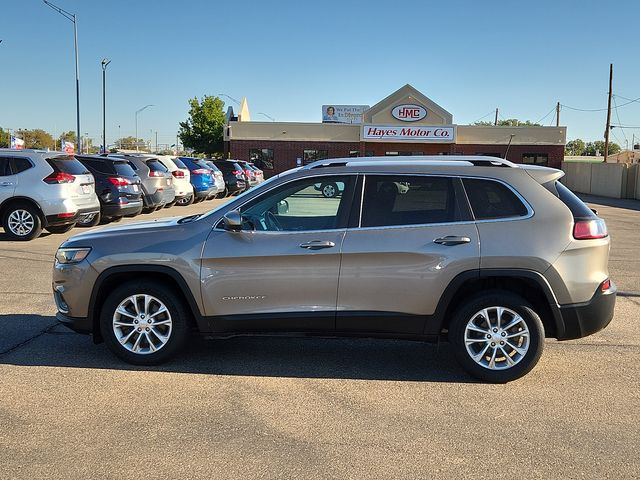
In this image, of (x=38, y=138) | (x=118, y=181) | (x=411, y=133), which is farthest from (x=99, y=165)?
(x=38, y=138)

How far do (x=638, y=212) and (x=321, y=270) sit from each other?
23.7m

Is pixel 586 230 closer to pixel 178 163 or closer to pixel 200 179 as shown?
pixel 178 163

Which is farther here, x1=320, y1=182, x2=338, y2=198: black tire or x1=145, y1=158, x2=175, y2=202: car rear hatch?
x1=145, y1=158, x2=175, y2=202: car rear hatch

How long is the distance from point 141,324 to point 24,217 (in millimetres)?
8372

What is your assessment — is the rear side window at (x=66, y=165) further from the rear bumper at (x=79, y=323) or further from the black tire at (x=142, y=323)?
the black tire at (x=142, y=323)

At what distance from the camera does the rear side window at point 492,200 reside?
4.88 metres

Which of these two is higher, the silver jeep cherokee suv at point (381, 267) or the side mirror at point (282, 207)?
the side mirror at point (282, 207)

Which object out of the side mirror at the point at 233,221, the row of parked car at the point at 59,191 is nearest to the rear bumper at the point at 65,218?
the row of parked car at the point at 59,191

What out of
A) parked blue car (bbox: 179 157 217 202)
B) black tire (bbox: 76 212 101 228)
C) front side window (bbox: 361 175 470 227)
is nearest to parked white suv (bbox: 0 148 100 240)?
black tire (bbox: 76 212 101 228)

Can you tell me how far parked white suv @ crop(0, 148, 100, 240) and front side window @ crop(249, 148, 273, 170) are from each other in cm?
3420

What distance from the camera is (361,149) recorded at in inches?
1794

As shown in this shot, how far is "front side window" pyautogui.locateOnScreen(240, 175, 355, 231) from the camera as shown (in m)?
5.06

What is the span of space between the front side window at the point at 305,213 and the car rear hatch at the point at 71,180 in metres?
8.35

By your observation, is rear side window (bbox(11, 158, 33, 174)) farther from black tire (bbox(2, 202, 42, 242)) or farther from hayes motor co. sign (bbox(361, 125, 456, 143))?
hayes motor co. sign (bbox(361, 125, 456, 143))
